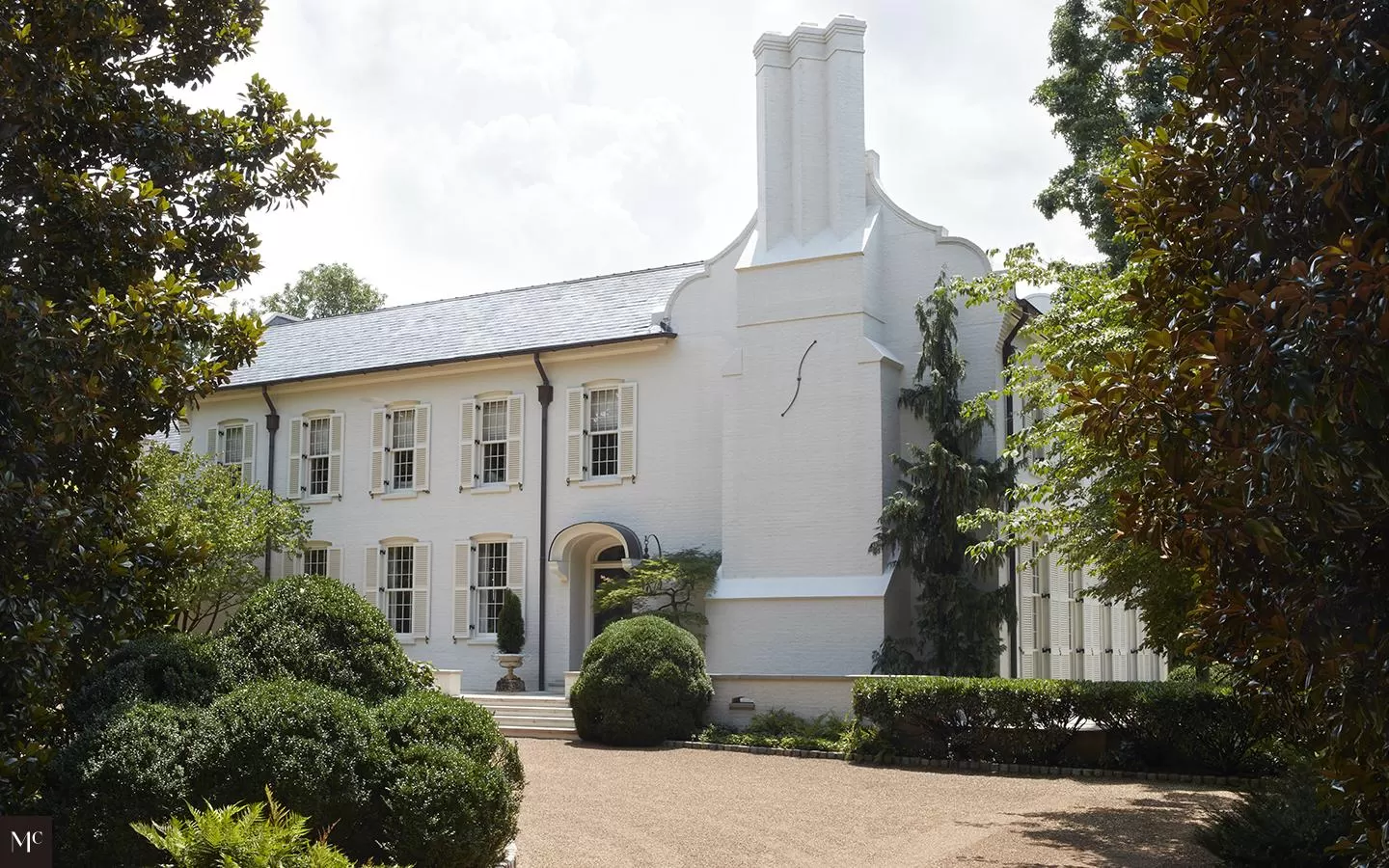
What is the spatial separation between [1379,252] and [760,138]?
62.9ft

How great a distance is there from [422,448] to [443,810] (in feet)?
62.2

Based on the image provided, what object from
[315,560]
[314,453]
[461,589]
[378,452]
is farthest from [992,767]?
[314,453]

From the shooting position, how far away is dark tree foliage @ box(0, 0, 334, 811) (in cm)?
664

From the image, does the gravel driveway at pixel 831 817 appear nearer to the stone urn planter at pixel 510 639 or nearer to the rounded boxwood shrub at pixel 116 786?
the rounded boxwood shrub at pixel 116 786

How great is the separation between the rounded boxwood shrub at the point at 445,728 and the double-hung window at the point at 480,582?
1618 cm

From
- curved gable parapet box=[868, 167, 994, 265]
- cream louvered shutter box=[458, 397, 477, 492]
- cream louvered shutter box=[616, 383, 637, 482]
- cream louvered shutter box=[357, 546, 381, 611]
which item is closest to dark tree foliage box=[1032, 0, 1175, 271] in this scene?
curved gable parapet box=[868, 167, 994, 265]

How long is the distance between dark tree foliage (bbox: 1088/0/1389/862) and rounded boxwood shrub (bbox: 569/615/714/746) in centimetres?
1335

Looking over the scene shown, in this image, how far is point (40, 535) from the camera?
6.72 m

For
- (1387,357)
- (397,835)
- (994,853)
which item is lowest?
(994,853)

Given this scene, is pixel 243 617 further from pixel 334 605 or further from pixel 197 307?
pixel 197 307

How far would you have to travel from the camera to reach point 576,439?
24.4 metres

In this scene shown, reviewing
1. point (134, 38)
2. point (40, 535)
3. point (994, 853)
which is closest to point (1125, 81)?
point (994, 853)

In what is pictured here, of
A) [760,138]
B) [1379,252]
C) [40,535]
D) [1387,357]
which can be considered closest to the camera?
[1387,357]

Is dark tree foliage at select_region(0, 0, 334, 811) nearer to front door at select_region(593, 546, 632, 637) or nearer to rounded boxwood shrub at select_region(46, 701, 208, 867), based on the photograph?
rounded boxwood shrub at select_region(46, 701, 208, 867)
